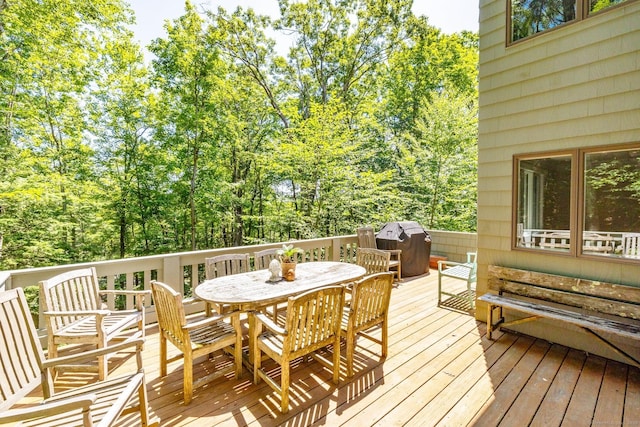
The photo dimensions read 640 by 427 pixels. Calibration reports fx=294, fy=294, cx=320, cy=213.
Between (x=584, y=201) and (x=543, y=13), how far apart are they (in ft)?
7.50

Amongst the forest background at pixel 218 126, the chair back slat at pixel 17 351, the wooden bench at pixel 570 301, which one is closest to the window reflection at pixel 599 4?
the wooden bench at pixel 570 301

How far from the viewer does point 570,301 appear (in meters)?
3.27

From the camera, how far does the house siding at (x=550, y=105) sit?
9.75 ft

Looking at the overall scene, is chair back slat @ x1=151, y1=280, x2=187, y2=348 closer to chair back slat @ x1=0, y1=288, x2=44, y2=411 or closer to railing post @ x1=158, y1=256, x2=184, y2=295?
chair back slat @ x1=0, y1=288, x2=44, y2=411

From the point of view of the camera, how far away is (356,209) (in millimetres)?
9656

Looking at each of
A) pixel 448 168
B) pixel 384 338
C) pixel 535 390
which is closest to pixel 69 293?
pixel 384 338

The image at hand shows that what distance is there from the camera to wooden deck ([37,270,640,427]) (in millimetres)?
2188

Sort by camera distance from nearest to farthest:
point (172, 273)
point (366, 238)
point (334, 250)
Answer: point (172, 273), point (334, 250), point (366, 238)

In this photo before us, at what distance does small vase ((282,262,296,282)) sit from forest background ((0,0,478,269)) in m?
6.22

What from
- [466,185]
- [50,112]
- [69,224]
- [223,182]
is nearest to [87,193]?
[69,224]

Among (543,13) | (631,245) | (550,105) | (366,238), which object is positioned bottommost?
(366,238)

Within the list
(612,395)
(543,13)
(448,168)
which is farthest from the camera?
(448,168)

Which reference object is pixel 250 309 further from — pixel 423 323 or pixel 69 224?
pixel 69 224

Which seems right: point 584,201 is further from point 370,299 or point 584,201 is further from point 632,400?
point 370,299
